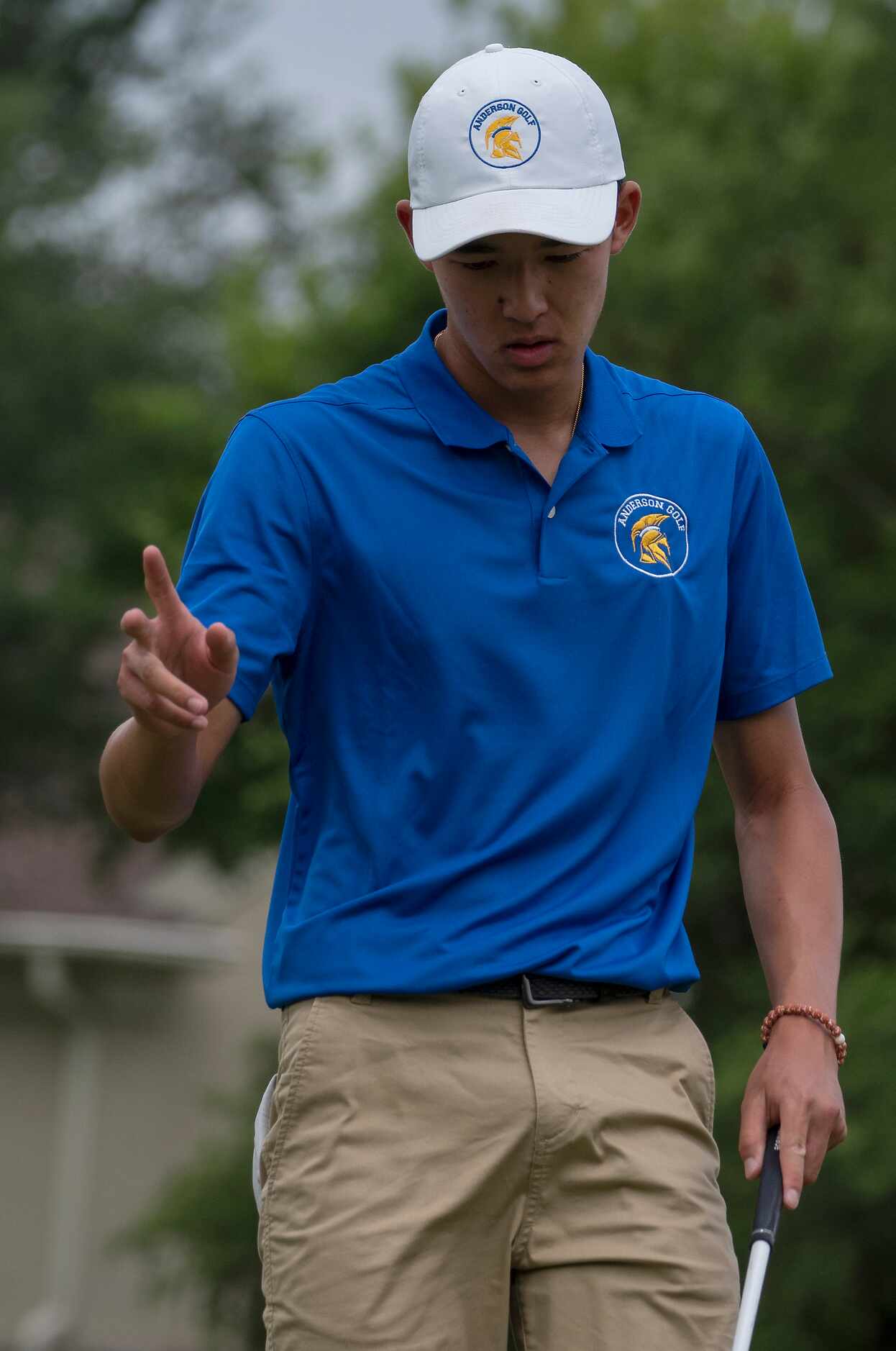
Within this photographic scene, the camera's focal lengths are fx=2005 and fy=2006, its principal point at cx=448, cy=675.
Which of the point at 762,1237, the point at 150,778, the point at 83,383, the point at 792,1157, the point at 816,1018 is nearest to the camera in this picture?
the point at 150,778

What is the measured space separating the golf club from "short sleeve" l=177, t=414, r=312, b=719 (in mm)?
840

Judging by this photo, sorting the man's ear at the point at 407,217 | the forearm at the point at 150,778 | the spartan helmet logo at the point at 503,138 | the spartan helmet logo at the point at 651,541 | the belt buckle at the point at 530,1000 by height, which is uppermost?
the spartan helmet logo at the point at 503,138

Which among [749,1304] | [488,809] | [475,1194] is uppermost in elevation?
[488,809]

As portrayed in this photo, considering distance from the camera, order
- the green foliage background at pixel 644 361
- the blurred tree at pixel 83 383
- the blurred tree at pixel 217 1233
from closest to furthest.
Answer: the green foliage background at pixel 644 361, the blurred tree at pixel 217 1233, the blurred tree at pixel 83 383

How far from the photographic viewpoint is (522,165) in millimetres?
2482

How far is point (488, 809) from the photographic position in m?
2.38

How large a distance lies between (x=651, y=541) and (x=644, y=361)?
24.9 ft

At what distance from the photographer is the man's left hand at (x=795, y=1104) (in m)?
2.46

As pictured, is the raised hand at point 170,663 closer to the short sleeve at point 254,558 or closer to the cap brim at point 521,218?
the short sleeve at point 254,558

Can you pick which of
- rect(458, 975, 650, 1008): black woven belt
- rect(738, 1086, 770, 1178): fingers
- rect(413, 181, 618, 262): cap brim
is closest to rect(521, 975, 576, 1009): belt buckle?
rect(458, 975, 650, 1008): black woven belt

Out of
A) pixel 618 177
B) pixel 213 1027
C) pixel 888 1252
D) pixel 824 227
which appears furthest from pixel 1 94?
pixel 618 177

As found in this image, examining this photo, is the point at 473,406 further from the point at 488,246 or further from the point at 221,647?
the point at 221,647

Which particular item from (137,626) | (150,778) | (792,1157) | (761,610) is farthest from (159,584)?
(792,1157)

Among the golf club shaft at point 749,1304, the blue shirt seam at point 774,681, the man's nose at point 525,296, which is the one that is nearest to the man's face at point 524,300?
the man's nose at point 525,296
